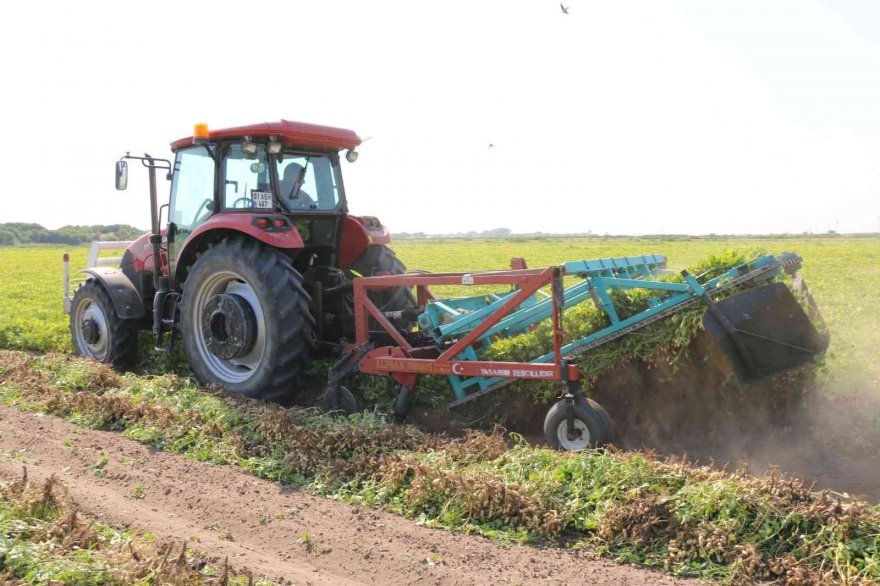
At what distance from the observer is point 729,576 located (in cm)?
375

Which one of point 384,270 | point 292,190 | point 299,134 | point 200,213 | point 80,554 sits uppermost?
point 299,134

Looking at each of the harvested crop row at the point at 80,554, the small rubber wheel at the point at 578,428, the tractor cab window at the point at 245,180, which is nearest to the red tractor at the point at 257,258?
the tractor cab window at the point at 245,180

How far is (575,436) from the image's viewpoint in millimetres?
5652

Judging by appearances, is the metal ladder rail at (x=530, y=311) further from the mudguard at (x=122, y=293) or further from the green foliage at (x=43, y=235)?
the green foliage at (x=43, y=235)

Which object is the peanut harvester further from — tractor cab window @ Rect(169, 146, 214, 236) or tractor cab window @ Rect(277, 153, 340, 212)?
tractor cab window @ Rect(169, 146, 214, 236)

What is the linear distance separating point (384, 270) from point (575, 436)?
10.0ft

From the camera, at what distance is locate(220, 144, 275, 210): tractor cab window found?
7.43 meters

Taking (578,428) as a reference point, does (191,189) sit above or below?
above

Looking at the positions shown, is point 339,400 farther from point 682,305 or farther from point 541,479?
point 682,305

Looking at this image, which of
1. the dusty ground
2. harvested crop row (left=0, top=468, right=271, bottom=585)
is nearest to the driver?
the dusty ground

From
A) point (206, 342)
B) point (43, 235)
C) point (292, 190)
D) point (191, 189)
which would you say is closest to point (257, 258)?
point (292, 190)

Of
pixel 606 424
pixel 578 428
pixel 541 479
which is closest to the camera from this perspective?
pixel 541 479

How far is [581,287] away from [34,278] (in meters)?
25.8

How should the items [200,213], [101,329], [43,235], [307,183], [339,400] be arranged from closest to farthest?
[339,400] < [307,183] < [200,213] < [101,329] < [43,235]
